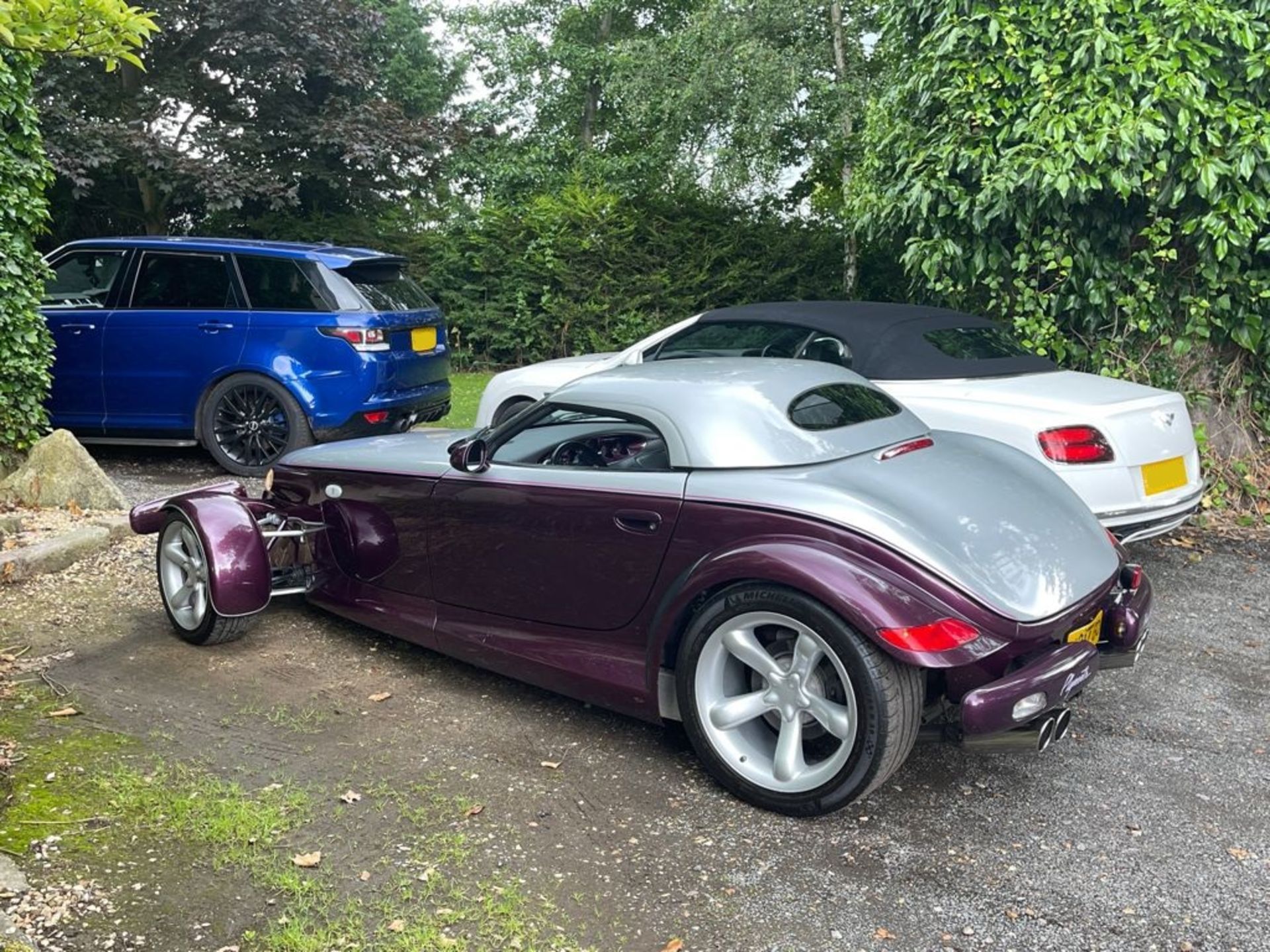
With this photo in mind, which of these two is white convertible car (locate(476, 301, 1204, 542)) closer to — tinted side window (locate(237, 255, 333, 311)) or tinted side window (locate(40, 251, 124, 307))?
tinted side window (locate(237, 255, 333, 311))

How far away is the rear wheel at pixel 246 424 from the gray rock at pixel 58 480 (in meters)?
1.36

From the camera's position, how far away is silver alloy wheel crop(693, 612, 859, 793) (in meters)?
3.16

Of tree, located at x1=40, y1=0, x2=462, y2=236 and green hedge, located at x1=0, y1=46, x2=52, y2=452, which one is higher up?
tree, located at x1=40, y1=0, x2=462, y2=236

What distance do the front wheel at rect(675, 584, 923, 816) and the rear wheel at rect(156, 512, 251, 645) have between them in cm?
221

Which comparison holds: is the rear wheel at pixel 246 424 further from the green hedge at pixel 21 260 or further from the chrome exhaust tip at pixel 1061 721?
the chrome exhaust tip at pixel 1061 721

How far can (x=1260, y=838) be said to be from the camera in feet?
10.5

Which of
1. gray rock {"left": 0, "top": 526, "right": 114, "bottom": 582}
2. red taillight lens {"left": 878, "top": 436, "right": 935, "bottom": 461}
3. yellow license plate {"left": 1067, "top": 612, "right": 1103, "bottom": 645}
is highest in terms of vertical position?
red taillight lens {"left": 878, "top": 436, "right": 935, "bottom": 461}

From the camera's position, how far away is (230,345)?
7930mm

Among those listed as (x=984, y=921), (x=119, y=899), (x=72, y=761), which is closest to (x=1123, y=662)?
(x=984, y=921)

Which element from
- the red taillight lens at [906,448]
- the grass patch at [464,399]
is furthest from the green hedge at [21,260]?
the red taillight lens at [906,448]

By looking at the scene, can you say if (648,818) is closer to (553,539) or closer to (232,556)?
(553,539)

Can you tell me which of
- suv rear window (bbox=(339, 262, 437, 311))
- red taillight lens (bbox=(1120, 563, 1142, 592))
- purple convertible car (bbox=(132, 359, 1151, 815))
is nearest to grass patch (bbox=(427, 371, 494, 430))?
suv rear window (bbox=(339, 262, 437, 311))

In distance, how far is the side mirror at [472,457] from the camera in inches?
160

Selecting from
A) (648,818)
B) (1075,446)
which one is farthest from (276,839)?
(1075,446)
